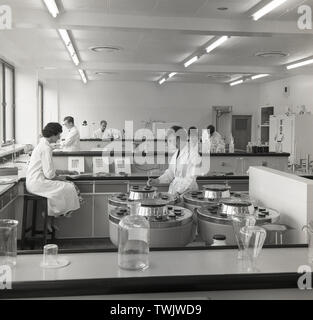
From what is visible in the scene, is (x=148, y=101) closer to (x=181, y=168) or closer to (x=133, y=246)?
(x=181, y=168)

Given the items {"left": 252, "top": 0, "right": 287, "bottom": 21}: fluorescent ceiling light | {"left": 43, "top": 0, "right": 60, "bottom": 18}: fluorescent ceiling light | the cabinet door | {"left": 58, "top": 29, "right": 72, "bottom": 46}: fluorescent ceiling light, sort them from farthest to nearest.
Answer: {"left": 58, "top": 29, "right": 72, "bottom": 46}: fluorescent ceiling light
the cabinet door
{"left": 252, "top": 0, "right": 287, "bottom": 21}: fluorescent ceiling light
{"left": 43, "top": 0, "right": 60, "bottom": 18}: fluorescent ceiling light

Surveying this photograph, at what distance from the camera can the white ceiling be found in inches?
232

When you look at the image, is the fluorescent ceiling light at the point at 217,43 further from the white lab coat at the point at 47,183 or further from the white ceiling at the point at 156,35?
the white lab coat at the point at 47,183

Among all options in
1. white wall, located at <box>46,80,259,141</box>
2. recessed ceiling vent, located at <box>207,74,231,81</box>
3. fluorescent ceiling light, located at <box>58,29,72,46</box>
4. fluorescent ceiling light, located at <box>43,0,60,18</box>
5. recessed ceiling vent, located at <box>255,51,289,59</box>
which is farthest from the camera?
white wall, located at <box>46,80,259,141</box>

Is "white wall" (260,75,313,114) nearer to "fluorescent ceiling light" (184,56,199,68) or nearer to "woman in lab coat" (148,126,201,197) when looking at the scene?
"fluorescent ceiling light" (184,56,199,68)

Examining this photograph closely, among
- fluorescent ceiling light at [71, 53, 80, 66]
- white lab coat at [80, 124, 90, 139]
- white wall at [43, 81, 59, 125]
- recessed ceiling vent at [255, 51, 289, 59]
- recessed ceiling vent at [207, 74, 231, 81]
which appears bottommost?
white lab coat at [80, 124, 90, 139]

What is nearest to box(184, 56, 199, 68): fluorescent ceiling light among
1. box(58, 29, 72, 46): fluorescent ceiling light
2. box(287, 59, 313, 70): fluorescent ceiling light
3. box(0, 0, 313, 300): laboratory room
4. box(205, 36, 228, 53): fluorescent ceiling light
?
box(0, 0, 313, 300): laboratory room

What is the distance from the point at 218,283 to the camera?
1797mm

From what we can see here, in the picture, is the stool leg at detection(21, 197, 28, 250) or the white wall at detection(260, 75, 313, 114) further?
the white wall at detection(260, 75, 313, 114)

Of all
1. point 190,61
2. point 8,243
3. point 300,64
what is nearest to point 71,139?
point 190,61

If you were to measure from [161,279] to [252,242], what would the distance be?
1.67ft

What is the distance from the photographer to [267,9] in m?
5.68
